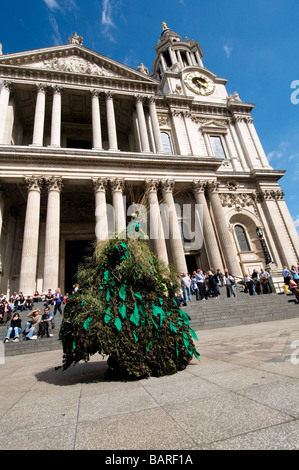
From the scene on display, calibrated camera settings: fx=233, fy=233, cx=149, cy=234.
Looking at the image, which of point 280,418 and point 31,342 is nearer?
point 280,418

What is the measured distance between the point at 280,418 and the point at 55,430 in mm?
1841

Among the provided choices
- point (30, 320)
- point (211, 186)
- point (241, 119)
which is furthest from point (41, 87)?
point (241, 119)

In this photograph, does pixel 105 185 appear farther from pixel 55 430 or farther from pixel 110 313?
pixel 55 430

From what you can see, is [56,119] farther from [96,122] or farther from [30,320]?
[30,320]

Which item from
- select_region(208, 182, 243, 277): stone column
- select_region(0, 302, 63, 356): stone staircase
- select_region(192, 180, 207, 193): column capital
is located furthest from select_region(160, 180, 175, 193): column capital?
select_region(0, 302, 63, 356): stone staircase

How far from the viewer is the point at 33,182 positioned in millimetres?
16156

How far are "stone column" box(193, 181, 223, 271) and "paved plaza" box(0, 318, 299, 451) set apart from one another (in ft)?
47.1

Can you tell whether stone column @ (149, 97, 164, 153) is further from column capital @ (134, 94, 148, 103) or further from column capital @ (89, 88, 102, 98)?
column capital @ (89, 88, 102, 98)

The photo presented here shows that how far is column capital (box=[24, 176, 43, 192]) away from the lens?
16.1 metres

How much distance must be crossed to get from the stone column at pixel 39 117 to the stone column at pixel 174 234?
10283 mm

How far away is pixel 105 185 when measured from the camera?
17.8 meters

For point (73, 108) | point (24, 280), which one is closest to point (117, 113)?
point (73, 108)

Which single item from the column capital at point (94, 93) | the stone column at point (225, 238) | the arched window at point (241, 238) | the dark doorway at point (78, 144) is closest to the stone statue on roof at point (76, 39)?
the column capital at point (94, 93)

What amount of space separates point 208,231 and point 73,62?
20149mm
